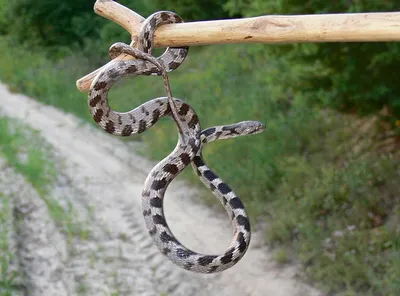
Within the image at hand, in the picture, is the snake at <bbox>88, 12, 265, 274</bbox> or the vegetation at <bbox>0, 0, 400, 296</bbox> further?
the vegetation at <bbox>0, 0, 400, 296</bbox>

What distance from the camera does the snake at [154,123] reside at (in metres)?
2.96

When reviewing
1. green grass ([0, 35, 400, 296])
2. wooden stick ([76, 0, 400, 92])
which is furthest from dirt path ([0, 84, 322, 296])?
wooden stick ([76, 0, 400, 92])

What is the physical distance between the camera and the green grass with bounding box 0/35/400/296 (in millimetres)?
6930

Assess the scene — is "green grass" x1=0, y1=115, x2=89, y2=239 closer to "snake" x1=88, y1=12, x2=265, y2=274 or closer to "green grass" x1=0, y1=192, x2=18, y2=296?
"green grass" x1=0, y1=192, x2=18, y2=296

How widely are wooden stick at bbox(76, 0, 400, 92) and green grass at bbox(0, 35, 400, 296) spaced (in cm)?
409

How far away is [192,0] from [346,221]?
10904 mm

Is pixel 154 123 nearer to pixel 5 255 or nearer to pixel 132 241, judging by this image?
pixel 5 255

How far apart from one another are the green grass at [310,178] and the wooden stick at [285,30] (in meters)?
4.09

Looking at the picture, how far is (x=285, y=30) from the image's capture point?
9.14 ft

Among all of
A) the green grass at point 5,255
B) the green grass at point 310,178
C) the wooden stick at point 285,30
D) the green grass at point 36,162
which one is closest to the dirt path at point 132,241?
the green grass at point 36,162

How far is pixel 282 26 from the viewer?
2.80m

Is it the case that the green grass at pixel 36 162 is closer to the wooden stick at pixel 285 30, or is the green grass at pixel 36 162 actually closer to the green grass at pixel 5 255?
the green grass at pixel 5 255

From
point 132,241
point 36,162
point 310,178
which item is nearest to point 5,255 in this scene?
point 132,241

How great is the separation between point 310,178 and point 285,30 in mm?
5896
